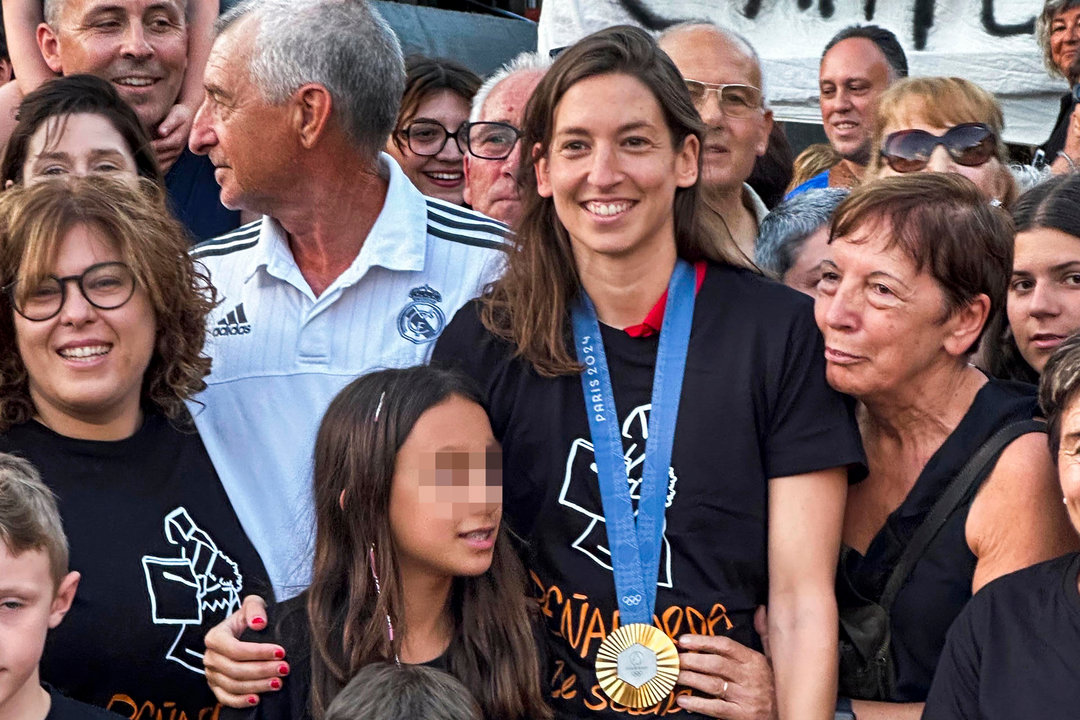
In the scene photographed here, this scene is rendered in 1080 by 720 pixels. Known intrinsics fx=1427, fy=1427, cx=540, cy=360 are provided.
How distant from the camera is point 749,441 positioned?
114 inches

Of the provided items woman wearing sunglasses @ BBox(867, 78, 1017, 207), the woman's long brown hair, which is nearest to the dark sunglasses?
woman wearing sunglasses @ BBox(867, 78, 1017, 207)

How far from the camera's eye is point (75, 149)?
12.4ft

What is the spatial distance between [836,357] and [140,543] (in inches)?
59.1

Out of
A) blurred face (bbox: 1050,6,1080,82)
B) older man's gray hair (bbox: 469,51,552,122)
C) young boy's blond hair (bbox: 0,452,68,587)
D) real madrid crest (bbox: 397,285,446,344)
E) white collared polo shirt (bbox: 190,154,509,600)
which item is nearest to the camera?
young boy's blond hair (bbox: 0,452,68,587)

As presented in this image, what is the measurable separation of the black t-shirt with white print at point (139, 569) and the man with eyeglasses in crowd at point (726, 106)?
6.97 feet

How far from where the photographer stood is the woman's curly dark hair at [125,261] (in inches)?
123

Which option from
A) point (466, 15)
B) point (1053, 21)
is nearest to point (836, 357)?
point (1053, 21)

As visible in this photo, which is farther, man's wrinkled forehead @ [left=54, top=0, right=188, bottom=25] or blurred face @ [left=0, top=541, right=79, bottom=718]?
man's wrinkled forehead @ [left=54, top=0, right=188, bottom=25]

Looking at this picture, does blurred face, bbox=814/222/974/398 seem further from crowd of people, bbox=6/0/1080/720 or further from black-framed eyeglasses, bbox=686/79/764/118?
black-framed eyeglasses, bbox=686/79/764/118

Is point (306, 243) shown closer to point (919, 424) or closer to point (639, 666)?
point (639, 666)

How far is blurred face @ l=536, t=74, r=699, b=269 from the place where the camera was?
3010 mm

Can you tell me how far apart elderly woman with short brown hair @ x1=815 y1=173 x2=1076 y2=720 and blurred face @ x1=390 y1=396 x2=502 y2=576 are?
74 cm

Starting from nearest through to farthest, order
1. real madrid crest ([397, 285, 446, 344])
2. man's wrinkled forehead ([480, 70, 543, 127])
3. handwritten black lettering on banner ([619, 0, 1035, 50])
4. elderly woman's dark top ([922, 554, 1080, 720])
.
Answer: elderly woman's dark top ([922, 554, 1080, 720])
real madrid crest ([397, 285, 446, 344])
man's wrinkled forehead ([480, 70, 543, 127])
handwritten black lettering on banner ([619, 0, 1035, 50])

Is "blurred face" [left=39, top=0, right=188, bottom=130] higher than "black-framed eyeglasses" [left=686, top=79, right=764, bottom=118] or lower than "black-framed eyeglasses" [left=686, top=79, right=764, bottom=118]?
higher
